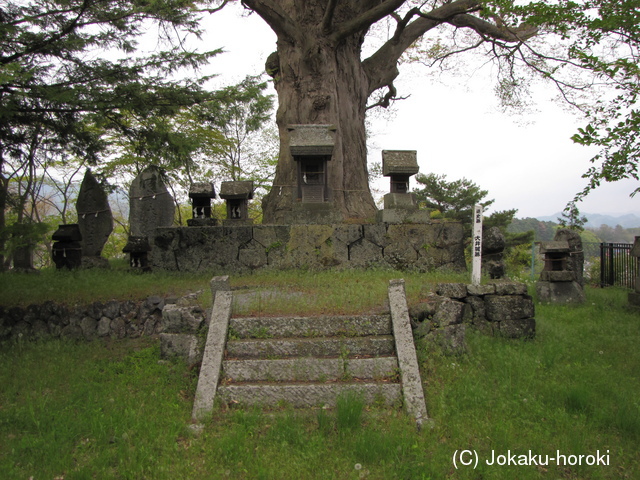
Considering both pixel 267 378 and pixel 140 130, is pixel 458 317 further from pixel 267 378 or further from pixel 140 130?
pixel 140 130

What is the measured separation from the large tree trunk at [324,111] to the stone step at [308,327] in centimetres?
562

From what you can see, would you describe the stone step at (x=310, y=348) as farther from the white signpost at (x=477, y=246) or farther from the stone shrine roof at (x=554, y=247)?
the stone shrine roof at (x=554, y=247)

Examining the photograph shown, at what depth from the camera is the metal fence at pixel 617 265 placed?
13545 millimetres

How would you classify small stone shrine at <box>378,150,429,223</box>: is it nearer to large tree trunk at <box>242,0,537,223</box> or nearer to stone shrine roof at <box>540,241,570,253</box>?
large tree trunk at <box>242,0,537,223</box>

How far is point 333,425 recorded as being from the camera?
4.24m

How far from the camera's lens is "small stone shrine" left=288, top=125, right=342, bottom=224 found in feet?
31.0

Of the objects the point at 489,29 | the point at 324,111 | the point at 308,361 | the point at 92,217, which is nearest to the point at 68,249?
the point at 92,217

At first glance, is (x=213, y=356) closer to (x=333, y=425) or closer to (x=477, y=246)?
(x=333, y=425)

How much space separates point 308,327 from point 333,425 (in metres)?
1.49

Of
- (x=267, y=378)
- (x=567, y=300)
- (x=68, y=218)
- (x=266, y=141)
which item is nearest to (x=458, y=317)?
(x=267, y=378)

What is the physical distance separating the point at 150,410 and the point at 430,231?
6.66 m

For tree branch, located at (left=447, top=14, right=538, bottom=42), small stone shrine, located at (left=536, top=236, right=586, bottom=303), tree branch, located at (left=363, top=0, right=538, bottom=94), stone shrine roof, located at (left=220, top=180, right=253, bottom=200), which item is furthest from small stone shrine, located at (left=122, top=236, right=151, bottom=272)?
tree branch, located at (left=447, top=14, right=538, bottom=42)

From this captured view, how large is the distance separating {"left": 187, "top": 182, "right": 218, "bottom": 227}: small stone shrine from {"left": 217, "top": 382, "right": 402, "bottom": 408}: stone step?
6137 millimetres

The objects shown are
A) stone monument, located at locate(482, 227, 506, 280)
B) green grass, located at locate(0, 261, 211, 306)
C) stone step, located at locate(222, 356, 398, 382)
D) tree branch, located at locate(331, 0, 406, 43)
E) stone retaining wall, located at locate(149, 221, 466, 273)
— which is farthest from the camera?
tree branch, located at locate(331, 0, 406, 43)
